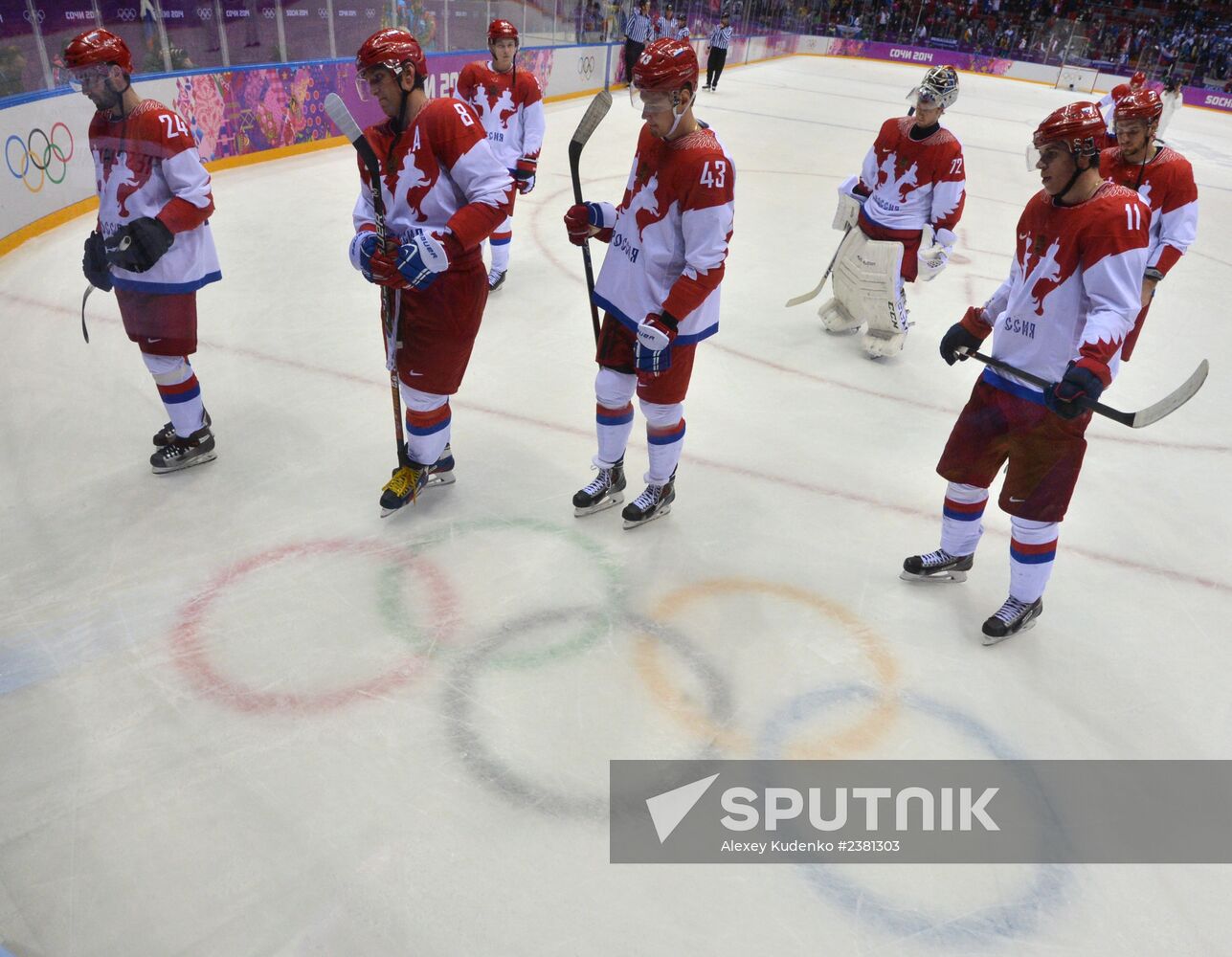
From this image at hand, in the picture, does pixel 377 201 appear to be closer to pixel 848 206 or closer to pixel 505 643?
pixel 505 643

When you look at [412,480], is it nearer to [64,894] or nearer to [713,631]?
[713,631]

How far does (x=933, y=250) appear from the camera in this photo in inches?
165

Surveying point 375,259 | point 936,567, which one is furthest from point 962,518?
point 375,259

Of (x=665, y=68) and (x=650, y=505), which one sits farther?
(x=650, y=505)

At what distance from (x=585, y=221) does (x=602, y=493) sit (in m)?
0.93

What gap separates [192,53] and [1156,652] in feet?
25.8

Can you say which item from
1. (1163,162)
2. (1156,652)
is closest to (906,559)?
(1156,652)

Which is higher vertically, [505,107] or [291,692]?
[505,107]

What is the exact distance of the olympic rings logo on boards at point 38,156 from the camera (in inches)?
198

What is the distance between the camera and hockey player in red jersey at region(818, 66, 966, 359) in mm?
3920

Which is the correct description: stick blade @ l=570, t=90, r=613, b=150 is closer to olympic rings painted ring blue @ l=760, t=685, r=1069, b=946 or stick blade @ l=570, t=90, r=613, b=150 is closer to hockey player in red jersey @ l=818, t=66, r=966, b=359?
hockey player in red jersey @ l=818, t=66, r=966, b=359

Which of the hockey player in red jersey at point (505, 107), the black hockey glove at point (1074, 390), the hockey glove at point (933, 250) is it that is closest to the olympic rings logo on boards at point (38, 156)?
the hockey player in red jersey at point (505, 107)

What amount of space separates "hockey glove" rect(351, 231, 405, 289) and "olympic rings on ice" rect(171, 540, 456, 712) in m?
0.85

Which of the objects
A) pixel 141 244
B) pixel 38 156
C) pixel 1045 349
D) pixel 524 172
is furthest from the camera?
pixel 38 156
